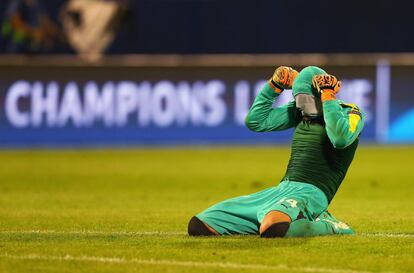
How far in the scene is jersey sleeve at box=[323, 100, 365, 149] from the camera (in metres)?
8.14

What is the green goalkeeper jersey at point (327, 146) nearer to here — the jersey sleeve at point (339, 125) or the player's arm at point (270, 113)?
the jersey sleeve at point (339, 125)

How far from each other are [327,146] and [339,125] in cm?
50

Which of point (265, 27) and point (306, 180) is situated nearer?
point (306, 180)

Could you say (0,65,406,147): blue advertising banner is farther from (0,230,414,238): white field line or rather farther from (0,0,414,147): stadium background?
(0,230,414,238): white field line

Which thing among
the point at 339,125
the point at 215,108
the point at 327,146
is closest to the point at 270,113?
the point at 327,146

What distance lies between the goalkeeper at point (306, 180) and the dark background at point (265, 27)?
40.6 ft

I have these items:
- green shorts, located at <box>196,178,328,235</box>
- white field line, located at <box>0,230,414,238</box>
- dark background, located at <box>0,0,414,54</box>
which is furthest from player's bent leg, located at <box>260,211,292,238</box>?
dark background, located at <box>0,0,414,54</box>

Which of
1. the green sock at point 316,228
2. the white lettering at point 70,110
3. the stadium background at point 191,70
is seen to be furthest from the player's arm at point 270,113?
the white lettering at point 70,110

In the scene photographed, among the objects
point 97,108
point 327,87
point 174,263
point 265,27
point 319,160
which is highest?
point 265,27

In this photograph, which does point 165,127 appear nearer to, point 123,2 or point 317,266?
point 123,2

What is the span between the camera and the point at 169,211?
37.9ft

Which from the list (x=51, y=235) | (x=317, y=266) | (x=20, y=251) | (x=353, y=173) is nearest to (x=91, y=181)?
(x=353, y=173)

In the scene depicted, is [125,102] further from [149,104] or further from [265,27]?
[265,27]

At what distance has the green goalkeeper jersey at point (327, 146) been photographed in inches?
322
